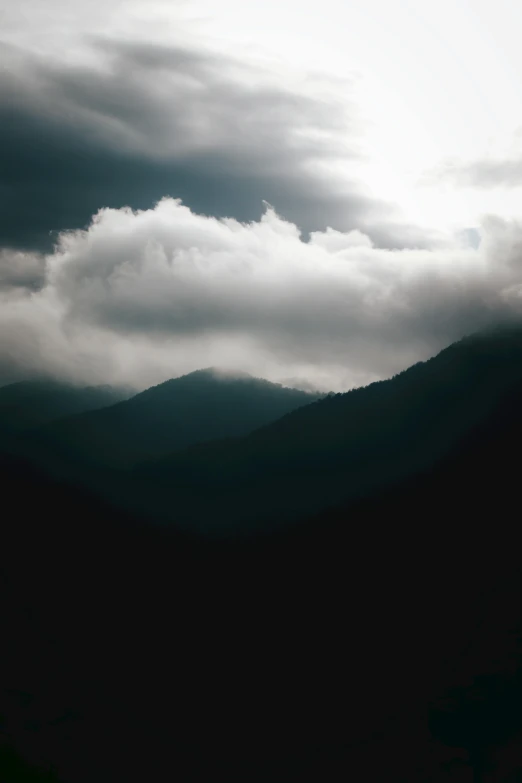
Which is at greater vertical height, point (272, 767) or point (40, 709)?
point (40, 709)

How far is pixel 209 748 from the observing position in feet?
542

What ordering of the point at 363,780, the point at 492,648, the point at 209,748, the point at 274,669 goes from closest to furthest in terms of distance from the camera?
the point at 363,780
the point at 209,748
the point at 492,648
the point at 274,669

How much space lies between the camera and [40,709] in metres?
175

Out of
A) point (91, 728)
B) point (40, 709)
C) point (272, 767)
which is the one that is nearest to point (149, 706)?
point (91, 728)

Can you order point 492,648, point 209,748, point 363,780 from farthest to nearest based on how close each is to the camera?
1. point 492,648
2. point 209,748
3. point 363,780

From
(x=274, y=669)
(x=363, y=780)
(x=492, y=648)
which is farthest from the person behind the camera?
(x=274, y=669)

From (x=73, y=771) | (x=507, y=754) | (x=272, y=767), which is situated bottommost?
(x=507, y=754)

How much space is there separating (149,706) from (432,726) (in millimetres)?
79391

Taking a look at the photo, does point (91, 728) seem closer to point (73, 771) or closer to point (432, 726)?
point (73, 771)

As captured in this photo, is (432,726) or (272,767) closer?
(272,767)

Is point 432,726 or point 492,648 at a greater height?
point 492,648

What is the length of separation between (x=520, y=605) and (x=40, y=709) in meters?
143

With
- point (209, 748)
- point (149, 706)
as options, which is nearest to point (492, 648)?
point (209, 748)

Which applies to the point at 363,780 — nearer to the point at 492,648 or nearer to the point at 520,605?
the point at 492,648
